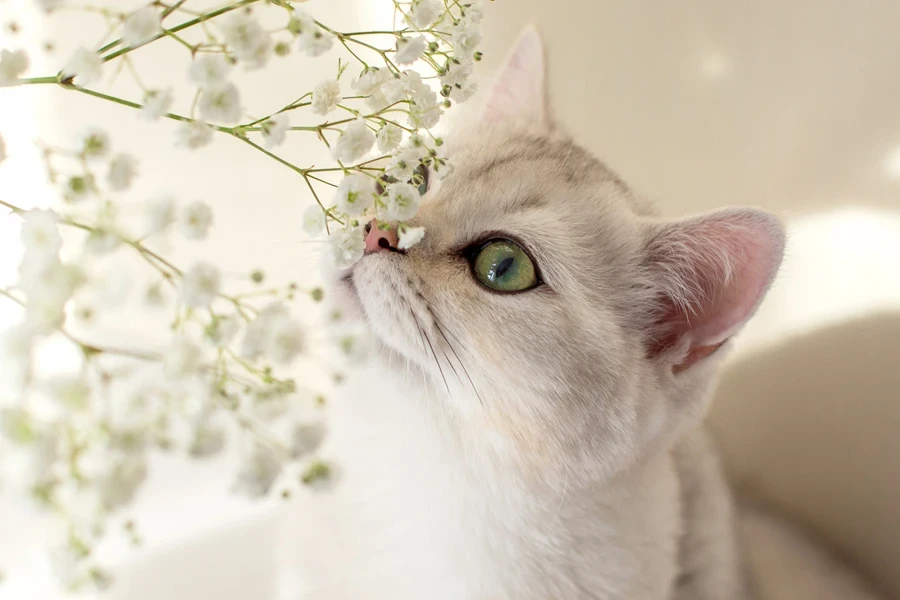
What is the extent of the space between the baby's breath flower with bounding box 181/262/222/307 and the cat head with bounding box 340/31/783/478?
0.32 meters

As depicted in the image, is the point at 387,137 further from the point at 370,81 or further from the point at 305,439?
the point at 305,439

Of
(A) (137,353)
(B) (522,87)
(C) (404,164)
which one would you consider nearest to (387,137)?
(C) (404,164)

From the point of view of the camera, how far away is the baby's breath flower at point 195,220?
1.35 ft

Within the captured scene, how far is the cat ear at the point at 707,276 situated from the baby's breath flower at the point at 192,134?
22.0 inches

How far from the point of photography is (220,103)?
0.40 m

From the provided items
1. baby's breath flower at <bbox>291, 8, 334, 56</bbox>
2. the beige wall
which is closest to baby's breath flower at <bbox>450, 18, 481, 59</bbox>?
baby's breath flower at <bbox>291, 8, 334, 56</bbox>

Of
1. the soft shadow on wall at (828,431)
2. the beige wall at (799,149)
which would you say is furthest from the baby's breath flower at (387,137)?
the soft shadow on wall at (828,431)

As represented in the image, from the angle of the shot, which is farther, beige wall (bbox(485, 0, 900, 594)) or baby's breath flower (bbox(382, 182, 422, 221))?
beige wall (bbox(485, 0, 900, 594))

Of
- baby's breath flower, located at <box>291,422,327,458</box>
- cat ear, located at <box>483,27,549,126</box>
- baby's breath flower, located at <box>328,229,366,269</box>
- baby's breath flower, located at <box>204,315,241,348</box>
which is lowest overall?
baby's breath flower, located at <box>291,422,327,458</box>

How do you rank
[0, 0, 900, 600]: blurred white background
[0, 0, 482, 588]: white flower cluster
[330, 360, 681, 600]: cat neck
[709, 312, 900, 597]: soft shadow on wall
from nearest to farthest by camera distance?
1. [0, 0, 482, 588]: white flower cluster
2. [330, 360, 681, 600]: cat neck
3. [0, 0, 900, 600]: blurred white background
4. [709, 312, 900, 597]: soft shadow on wall

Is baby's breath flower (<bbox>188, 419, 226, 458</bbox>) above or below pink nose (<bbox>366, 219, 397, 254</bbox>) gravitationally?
below

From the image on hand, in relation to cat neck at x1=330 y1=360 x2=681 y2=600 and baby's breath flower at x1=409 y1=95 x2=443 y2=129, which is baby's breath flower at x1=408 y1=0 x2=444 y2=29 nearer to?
baby's breath flower at x1=409 y1=95 x2=443 y2=129

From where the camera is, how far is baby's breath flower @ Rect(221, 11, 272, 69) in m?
0.40

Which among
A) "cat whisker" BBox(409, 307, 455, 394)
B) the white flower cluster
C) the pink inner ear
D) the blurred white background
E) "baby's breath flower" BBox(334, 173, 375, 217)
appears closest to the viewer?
the white flower cluster
